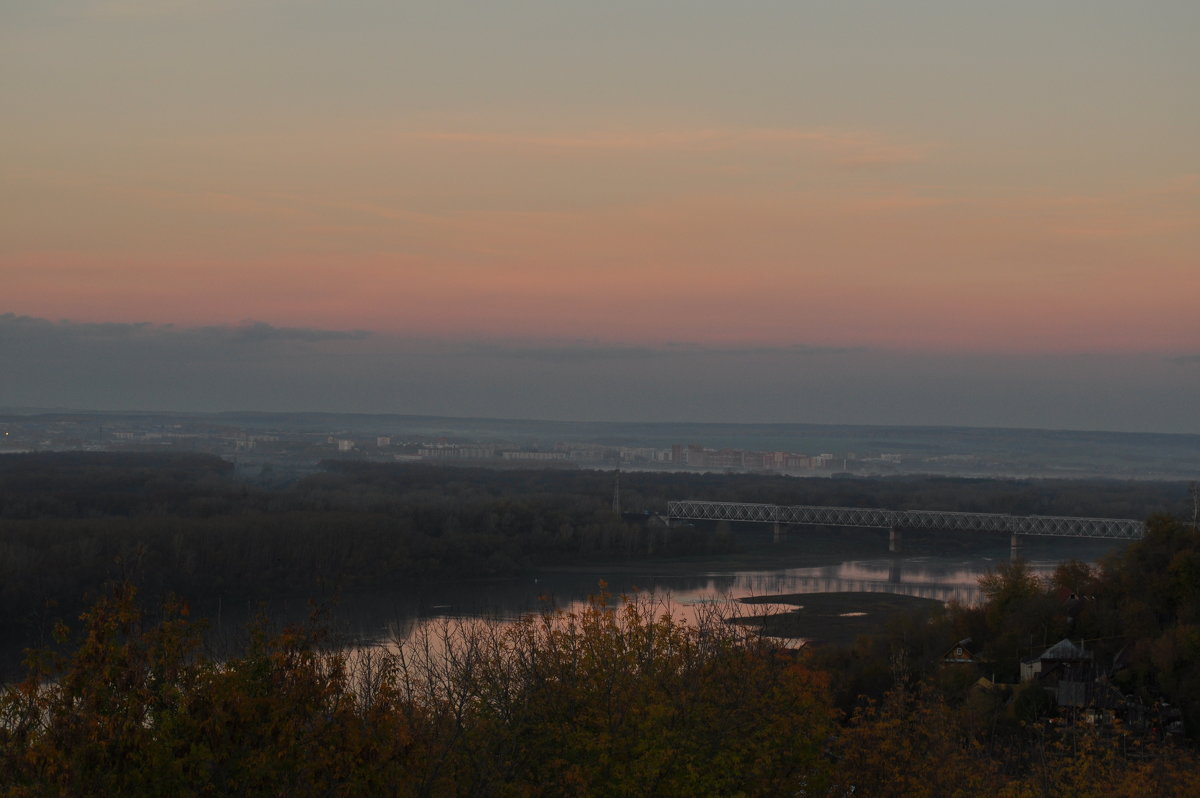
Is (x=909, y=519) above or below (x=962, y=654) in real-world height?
below

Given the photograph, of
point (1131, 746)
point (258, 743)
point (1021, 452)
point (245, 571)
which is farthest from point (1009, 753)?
point (1021, 452)

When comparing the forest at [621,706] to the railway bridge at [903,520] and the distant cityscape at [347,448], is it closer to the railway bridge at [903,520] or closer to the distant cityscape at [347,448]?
A: the railway bridge at [903,520]

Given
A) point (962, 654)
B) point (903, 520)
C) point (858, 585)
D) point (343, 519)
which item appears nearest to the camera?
point (962, 654)

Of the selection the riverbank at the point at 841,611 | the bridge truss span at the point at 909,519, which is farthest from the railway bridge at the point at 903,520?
the riverbank at the point at 841,611

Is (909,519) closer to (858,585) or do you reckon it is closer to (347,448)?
(858,585)

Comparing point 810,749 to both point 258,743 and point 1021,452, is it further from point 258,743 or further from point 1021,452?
point 1021,452

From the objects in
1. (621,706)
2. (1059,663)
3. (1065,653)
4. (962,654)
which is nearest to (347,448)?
(962,654)

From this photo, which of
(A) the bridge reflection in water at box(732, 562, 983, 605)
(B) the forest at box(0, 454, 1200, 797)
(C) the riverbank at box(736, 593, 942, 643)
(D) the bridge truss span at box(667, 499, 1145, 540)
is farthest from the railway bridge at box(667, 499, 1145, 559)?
(B) the forest at box(0, 454, 1200, 797)
